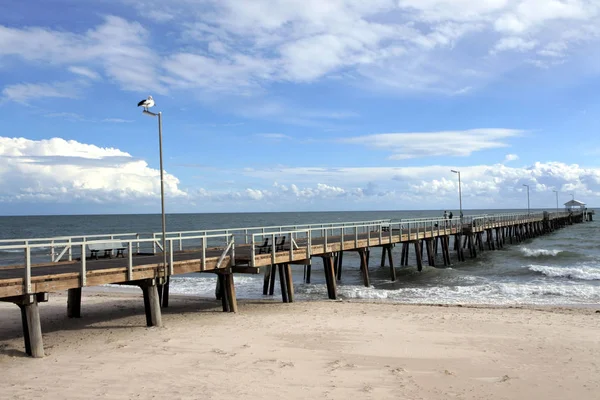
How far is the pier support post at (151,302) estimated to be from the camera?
13.2 metres

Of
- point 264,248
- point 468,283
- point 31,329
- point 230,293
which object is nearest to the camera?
point 31,329

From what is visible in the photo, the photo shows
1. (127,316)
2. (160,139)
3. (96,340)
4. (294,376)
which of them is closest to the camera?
(294,376)

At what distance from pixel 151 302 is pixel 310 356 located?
511cm

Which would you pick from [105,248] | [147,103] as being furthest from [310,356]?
[105,248]

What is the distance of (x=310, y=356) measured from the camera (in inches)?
409

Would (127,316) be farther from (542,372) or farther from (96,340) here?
(542,372)

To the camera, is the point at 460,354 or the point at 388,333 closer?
the point at 460,354

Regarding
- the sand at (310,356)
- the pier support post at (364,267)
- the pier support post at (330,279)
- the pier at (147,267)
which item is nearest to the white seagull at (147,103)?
the pier at (147,267)

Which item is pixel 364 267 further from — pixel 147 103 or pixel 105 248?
pixel 147 103

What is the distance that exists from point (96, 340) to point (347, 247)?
12736 mm

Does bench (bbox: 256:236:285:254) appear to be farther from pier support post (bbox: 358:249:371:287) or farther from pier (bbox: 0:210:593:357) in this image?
pier support post (bbox: 358:249:371:287)

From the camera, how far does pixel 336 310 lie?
54.4 ft

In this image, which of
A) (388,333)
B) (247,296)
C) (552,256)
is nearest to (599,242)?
(552,256)

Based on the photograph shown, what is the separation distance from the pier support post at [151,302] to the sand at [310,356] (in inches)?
14.6
